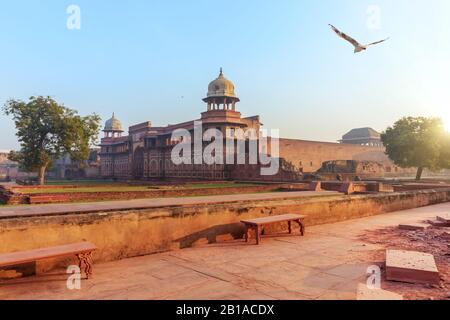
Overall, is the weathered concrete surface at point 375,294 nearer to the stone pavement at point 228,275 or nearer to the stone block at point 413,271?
the stone pavement at point 228,275

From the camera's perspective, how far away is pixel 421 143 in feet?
105

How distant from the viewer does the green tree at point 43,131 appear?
87.2 feet

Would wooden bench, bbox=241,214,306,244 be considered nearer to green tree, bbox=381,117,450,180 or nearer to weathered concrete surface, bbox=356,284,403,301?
weathered concrete surface, bbox=356,284,403,301

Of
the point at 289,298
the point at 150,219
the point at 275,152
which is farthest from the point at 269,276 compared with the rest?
the point at 275,152

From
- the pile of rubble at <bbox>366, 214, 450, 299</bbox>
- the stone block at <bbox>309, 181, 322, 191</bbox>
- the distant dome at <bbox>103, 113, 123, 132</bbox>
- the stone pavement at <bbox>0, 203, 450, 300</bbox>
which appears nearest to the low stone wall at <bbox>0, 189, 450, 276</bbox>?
the stone pavement at <bbox>0, 203, 450, 300</bbox>

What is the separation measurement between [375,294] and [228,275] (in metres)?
1.76

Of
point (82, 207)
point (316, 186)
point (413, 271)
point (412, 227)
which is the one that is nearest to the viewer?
point (413, 271)

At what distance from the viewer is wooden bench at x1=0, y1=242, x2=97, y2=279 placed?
3.72 meters

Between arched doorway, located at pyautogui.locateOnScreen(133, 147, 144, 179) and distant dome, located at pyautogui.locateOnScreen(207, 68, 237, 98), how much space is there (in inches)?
540

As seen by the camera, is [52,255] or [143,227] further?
[143,227]

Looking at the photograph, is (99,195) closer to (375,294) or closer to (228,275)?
(228,275)

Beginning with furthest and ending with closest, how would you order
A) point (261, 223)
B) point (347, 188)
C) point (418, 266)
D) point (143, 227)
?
1. point (347, 188)
2. point (261, 223)
3. point (143, 227)
4. point (418, 266)

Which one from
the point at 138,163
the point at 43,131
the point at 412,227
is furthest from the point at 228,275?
the point at 138,163

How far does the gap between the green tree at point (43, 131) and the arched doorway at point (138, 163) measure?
16626 mm
